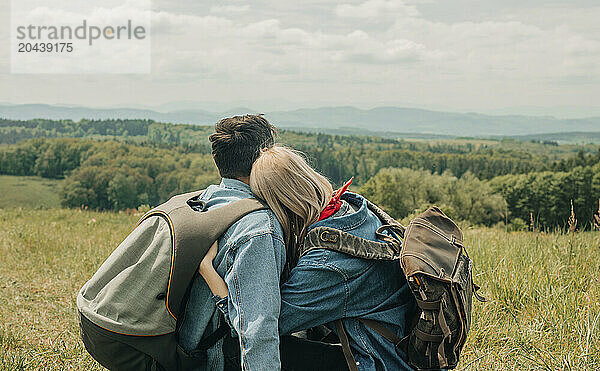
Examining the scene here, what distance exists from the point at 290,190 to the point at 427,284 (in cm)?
68

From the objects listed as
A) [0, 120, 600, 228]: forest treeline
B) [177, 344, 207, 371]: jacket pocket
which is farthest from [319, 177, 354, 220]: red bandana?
[0, 120, 600, 228]: forest treeline

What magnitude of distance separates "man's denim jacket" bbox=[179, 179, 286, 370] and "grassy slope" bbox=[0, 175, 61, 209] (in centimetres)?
4989

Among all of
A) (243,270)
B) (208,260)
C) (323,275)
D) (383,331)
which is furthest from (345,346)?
(208,260)

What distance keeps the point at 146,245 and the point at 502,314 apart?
3122mm

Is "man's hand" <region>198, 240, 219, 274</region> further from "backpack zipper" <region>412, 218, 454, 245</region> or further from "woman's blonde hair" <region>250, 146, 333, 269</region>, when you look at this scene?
"backpack zipper" <region>412, 218, 454, 245</region>

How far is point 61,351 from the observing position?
393cm

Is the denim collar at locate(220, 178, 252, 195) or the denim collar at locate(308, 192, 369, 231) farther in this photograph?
the denim collar at locate(220, 178, 252, 195)

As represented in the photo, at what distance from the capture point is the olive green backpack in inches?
93.2

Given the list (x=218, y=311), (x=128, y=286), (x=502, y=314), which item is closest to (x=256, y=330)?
(x=218, y=311)

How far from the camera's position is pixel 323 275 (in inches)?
92.7

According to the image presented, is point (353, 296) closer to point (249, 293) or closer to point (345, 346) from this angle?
point (345, 346)

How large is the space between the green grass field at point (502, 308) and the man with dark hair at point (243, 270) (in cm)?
157

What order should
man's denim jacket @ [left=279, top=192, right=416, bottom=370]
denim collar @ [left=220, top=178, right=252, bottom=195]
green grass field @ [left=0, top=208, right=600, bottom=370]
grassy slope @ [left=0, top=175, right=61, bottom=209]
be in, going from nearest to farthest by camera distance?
man's denim jacket @ [left=279, top=192, right=416, bottom=370], denim collar @ [left=220, top=178, right=252, bottom=195], green grass field @ [left=0, top=208, right=600, bottom=370], grassy slope @ [left=0, top=175, right=61, bottom=209]

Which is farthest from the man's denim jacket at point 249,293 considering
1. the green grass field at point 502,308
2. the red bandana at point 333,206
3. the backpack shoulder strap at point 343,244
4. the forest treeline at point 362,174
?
the forest treeline at point 362,174
